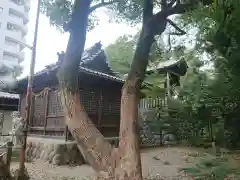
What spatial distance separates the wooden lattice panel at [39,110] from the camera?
477 inches

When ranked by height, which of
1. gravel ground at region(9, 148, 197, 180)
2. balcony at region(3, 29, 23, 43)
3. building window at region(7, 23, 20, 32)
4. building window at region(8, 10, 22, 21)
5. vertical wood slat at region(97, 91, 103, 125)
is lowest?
gravel ground at region(9, 148, 197, 180)

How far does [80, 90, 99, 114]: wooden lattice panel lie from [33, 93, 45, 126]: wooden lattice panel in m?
2.23

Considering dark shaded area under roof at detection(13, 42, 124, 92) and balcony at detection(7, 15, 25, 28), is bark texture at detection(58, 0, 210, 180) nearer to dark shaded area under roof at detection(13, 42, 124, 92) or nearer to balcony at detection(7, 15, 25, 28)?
dark shaded area under roof at detection(13, 42, 124, 92)

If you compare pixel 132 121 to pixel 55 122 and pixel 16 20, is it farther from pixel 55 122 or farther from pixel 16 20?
pixel 16 20

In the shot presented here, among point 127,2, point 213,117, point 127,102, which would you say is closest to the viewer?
point 127,102

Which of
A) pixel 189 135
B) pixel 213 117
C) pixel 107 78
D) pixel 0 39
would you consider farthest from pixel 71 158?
pixel 0 39

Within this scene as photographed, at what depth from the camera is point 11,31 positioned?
40.5 metres

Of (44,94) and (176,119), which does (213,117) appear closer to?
(176,119)

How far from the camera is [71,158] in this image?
9375mm

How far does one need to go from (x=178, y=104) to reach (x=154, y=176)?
6.54 meters

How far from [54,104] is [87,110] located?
1.44 metres

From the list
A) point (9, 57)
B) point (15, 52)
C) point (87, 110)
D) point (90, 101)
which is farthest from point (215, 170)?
point (15, 52)

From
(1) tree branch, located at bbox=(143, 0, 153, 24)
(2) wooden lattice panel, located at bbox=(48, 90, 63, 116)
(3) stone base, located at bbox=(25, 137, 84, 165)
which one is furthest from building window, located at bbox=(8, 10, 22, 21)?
(1) tree branch, located at bbox=(143, 0, 153, 24)

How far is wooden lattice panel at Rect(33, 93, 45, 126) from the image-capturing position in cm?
1211
